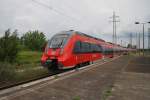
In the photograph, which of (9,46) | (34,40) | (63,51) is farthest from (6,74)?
(34,40)

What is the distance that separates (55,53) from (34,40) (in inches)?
2930

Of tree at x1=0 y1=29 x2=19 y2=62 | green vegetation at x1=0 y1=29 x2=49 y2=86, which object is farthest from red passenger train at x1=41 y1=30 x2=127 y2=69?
tree at x1=0 y1=29 x2=19 y2=62

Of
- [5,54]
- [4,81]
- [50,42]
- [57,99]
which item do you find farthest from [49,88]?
[5,54]

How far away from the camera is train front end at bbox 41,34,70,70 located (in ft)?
45.1

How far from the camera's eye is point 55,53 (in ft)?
46.4

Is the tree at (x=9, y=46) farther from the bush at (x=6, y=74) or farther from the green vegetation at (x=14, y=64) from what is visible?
the bush at (x=6, y=74)

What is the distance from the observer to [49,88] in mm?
8391

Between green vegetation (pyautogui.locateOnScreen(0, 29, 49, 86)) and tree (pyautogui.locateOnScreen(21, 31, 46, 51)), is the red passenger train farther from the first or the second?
tree (pyautogui.locateOnScreen(21, 31, 46, 51))

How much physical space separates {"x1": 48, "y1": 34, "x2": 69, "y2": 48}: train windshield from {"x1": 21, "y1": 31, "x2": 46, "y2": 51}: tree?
67725 mm

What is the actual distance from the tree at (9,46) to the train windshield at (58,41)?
29.1 feet

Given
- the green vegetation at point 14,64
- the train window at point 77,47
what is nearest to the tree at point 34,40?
the green vegetation at point 14,64

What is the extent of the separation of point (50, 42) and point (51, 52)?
50.3 inches

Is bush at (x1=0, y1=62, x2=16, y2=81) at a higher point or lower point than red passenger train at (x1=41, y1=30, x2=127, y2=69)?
lower

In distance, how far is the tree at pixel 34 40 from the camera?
85181mm
